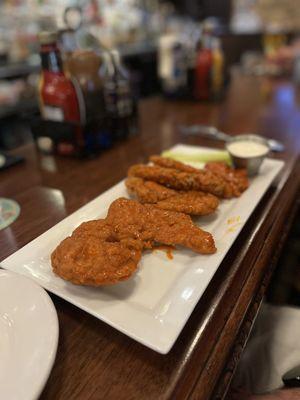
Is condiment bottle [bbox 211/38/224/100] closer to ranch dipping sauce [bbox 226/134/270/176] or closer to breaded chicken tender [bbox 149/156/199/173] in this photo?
ranch dipping sauce [bbox 226/134/270/176]

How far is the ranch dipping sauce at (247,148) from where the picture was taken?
110 centimetres

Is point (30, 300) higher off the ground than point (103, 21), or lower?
lower

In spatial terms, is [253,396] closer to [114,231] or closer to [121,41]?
[114,231]

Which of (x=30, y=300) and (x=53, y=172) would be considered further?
(x=53, y=172)

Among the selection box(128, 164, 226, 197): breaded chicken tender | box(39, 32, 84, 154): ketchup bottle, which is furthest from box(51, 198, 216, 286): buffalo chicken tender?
box(39, 32, 84, 154): ketchup bottle

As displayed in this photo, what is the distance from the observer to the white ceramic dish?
443 millimetres

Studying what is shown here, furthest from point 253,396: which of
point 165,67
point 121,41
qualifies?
point 121,41

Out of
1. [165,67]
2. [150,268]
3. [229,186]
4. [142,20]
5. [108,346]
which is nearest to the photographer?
[108,346]

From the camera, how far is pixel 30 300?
56 centimetres

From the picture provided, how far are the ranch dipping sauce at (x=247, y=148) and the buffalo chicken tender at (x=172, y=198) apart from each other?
0.31 m

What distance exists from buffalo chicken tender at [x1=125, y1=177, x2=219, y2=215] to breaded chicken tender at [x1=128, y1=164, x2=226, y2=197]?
2 cm

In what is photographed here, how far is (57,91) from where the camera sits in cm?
129

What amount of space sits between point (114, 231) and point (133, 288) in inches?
6.1

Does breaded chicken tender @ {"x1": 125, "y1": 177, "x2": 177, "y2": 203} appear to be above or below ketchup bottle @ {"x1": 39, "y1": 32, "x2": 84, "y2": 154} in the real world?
below
